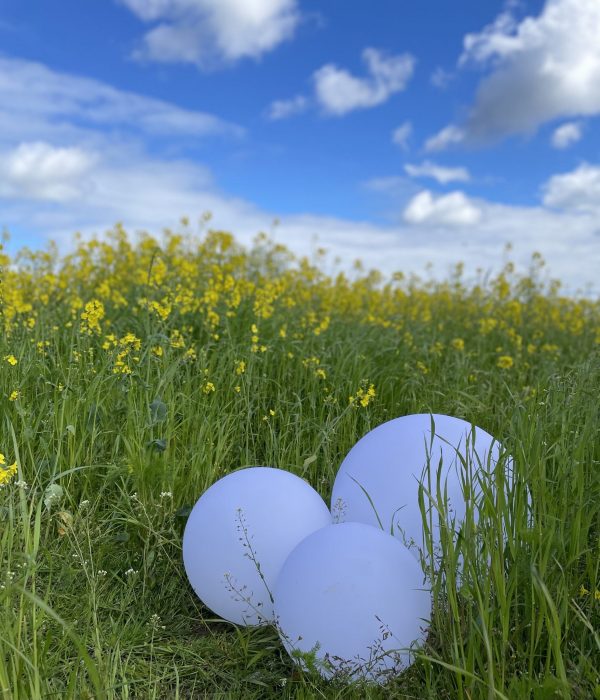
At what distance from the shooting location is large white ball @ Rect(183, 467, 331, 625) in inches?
102

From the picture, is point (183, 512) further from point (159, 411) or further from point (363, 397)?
point (363, 397)

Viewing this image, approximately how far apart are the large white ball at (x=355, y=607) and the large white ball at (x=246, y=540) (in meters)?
0.31

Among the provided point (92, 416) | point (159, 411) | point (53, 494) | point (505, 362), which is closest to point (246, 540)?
point (53, 494)

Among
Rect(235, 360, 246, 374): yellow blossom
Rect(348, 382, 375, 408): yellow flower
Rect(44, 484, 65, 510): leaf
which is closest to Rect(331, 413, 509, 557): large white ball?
Rect(348, 382, 375, 408): yellow flower

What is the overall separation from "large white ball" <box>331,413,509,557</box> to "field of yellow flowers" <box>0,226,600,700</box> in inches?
9.5

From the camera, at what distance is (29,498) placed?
303 centimetres

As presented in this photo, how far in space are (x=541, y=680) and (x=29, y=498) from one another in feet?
7.15

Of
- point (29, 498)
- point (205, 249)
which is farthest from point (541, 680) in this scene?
point (205, 249)

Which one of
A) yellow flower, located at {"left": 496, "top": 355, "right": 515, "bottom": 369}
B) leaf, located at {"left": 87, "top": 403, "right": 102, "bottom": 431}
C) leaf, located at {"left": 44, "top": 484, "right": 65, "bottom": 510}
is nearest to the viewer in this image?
leaf, located at {"left": 44, "top": 484, "right": 65, "bottom": 510}

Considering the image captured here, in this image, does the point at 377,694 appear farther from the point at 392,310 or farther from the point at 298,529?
the point at 392,310

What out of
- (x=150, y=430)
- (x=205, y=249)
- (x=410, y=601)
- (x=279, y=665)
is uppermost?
(x=205, y=249)

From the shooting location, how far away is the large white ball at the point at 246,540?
2598mm

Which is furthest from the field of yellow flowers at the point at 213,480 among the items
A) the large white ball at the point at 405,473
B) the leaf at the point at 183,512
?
the large white ball at the point at 405,473

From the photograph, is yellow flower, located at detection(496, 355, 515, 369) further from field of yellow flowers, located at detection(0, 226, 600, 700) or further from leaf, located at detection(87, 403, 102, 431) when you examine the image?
leaf, located at detection(87, 403, 102, 431)
